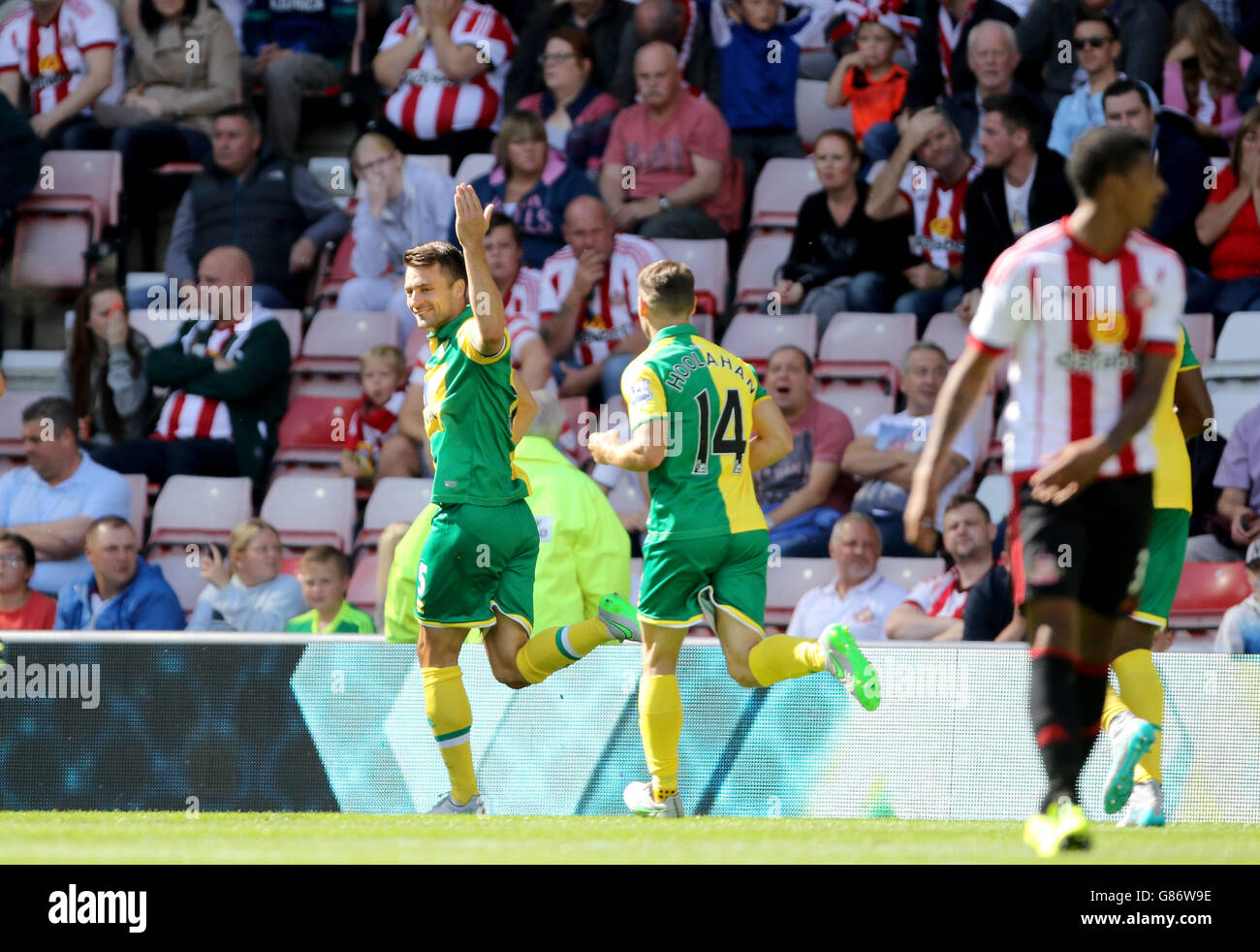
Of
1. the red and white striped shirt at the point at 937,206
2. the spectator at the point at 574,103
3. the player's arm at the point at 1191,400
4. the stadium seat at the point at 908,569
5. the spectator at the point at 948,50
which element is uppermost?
the spectator at the point at 948,50

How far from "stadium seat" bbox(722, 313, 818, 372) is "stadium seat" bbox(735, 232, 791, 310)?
433mm

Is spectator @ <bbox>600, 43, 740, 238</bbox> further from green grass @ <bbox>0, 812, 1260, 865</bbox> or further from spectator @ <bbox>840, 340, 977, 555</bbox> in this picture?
green grass @ <bbox>0, 812, 1260, 865</bbox>

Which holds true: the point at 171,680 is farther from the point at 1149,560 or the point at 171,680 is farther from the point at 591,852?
the point at 1149,560

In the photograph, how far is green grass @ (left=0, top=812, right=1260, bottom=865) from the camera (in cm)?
431

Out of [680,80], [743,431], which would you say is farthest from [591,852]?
[680,80]

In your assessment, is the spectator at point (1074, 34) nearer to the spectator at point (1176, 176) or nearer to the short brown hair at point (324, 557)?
the spectator at point (1176, 176)

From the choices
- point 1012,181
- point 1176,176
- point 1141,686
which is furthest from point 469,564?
point 1176,176

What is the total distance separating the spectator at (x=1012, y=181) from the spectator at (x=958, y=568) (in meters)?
1.86

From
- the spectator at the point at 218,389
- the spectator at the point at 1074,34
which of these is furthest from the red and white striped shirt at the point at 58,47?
the spectator at the point at 1074,34

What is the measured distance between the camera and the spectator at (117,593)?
8.72 meters

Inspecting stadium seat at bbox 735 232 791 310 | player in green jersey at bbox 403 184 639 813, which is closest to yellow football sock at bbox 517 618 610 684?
player in green jersey at bbox 403 184 639 813

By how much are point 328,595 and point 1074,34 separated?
5.56 m

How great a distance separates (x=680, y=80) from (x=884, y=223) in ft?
5.55

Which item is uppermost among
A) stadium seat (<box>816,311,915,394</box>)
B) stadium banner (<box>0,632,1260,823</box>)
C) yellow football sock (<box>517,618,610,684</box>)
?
stadium seat (<box>816,311,915,394</box>)
